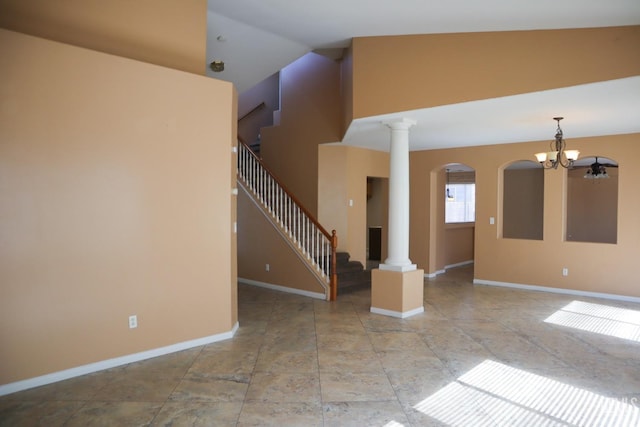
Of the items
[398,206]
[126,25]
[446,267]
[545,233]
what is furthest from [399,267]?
[446,267]

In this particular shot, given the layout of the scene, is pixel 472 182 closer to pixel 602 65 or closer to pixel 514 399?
pixel 602 65

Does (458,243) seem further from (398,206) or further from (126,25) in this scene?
(126,25)

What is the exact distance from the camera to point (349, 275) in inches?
284

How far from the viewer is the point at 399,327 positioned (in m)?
5.10

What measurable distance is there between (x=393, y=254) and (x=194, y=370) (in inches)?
122

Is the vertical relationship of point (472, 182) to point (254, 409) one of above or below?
above

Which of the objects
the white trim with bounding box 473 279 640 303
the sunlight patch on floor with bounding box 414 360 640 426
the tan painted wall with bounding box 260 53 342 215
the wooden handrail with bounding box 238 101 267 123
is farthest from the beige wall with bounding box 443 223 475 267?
the sunlight patch on floor with bounding box 414 360 640 426

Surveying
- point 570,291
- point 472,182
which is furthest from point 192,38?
point 472,182

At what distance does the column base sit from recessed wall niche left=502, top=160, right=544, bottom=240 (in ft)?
19.2

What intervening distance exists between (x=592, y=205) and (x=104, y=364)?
37.1 ft

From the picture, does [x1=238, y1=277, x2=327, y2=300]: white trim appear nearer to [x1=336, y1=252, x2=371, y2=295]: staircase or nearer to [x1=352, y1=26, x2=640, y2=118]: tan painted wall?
[x1=336, y1=252, x2=371, y2=295]: staircase

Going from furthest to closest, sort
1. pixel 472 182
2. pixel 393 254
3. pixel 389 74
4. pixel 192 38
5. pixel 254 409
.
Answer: pixel 472 182, pixel 393 254, pixel 389 74, pixel 192 38, pixel 254 409

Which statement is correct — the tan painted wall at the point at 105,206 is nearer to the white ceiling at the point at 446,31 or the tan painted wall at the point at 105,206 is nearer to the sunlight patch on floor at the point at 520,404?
the white ceiling at the point at 446,31

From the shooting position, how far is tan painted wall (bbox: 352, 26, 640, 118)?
3664 mm
